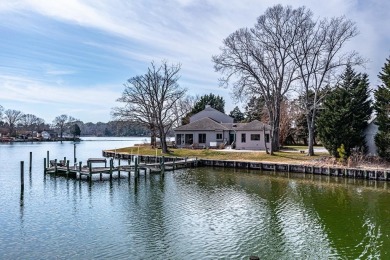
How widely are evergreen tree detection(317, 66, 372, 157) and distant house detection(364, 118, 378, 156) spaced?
463 mm

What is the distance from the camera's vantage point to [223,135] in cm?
5200

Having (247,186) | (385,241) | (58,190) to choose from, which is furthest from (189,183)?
(385,241)

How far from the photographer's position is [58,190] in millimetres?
23484

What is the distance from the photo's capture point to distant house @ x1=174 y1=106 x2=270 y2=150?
1794 inches

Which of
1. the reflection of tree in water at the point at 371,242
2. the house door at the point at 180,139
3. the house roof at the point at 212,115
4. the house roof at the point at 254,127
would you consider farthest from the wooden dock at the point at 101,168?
the house roof at the point at 212,115

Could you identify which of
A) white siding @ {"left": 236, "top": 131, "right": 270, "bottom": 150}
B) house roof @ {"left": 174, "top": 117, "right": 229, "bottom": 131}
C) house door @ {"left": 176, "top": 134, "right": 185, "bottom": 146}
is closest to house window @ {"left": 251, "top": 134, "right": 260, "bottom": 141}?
white siding @ {"left": 236, "top": 131, "right": 270, "bottom": 150}

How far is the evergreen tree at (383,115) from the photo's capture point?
29.2 m

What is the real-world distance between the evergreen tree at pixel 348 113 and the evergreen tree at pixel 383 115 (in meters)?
1.44

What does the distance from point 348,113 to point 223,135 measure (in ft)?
75.0

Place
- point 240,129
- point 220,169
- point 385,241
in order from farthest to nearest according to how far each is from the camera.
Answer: point 240,129, point 220,169, point 385,241

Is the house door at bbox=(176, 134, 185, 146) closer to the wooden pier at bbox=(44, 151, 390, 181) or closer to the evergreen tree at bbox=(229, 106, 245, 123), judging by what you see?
the wooden pier at bbox=(44, 151, 390, 181)

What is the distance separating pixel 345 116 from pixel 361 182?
6.71m

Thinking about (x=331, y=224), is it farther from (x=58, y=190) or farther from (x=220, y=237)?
(x=58, y=190)

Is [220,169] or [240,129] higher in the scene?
[240,129]
